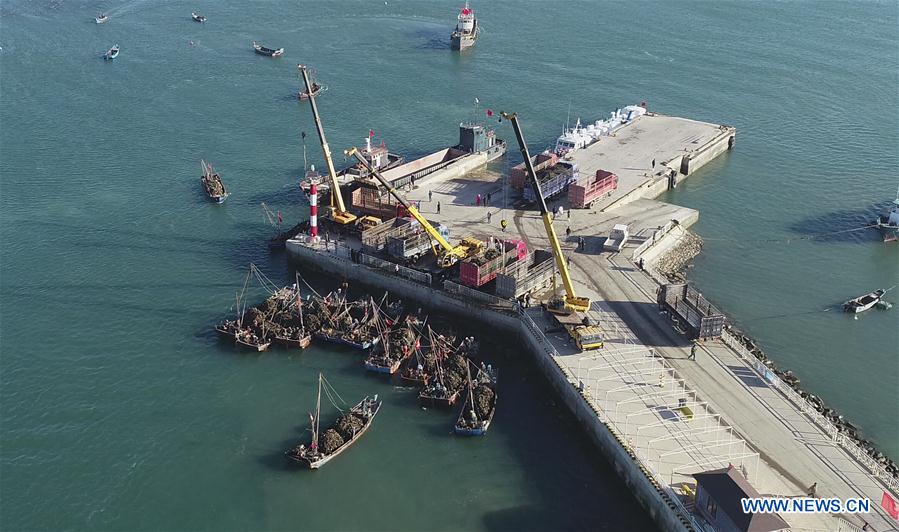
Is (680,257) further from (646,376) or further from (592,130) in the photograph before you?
(592,130)

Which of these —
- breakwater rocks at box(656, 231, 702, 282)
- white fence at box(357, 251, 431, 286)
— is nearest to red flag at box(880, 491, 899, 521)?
breakwater rocks at box(656, 231, 702, 282)

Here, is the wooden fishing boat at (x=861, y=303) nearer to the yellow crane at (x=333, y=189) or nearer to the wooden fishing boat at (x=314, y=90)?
the yellow crane at (x=333, y=189)

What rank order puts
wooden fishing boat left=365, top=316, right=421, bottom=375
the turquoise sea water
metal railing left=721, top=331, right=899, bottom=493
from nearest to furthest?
metal railing left=721, top=331, right=899, bottom=493 < the turquoise sea water < wooden fishing boat left=365, top=316, right=421, bottom=375

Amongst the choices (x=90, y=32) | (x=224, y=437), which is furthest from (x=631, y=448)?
(x=90, y=32)

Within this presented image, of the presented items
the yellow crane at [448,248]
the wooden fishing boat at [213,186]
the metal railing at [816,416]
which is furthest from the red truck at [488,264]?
the wooden fishing boat at [213,186]

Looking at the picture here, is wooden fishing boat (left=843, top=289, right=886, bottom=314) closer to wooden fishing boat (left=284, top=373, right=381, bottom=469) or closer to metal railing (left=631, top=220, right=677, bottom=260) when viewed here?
metal railing (left=631, top=220, right=677, bottom=260)

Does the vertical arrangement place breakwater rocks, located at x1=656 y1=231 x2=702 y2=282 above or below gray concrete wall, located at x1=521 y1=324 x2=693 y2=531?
above

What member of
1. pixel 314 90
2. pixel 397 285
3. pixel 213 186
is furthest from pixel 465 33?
pixel 397 285
